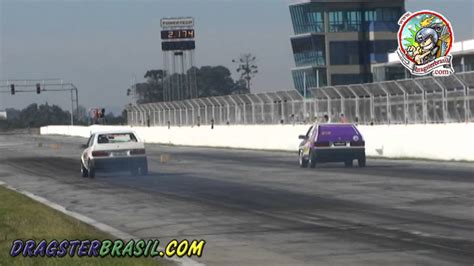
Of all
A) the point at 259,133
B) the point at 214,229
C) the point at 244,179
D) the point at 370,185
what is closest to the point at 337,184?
the point at 370,185

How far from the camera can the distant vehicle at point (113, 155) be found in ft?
100.0

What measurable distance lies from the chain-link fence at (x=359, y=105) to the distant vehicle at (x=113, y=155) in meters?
11.2

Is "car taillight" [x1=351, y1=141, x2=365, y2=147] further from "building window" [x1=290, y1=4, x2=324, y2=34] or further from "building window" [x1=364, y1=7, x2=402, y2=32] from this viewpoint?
"building window" [x1=364, y1=7, x2=402, y2=32]

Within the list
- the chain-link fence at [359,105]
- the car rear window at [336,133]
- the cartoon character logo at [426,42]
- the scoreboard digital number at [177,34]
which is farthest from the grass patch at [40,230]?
the scoreboard digital number at [177,34]

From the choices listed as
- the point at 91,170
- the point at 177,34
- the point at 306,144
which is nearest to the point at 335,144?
the point at 306,144

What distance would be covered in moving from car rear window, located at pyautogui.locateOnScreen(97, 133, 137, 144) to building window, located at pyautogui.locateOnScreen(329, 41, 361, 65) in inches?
2889

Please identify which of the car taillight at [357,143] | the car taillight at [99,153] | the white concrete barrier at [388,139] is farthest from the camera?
the white concrete barrier at [388,139]

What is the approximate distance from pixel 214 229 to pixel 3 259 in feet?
13.7

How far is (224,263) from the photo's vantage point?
11.4 meters

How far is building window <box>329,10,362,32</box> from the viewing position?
10475cm

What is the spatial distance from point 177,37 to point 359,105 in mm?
95072

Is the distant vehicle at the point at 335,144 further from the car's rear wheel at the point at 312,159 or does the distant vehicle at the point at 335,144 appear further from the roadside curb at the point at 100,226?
the roadside curb at the point at 100,226

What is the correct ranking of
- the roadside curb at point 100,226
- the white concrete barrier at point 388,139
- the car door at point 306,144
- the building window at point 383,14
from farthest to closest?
the building window at point 383,14 < the white concrete barrier at point 388,139 < the car door at point 306,144 < the roadside curb at point 100,226

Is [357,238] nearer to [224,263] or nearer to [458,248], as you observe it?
[458,248]
